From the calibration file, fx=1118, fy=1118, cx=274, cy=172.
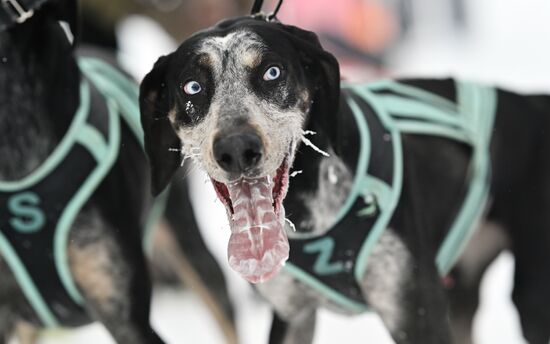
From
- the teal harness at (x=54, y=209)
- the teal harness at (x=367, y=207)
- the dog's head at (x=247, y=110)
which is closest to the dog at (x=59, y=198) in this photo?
the teal harness at (x=54, y=209)

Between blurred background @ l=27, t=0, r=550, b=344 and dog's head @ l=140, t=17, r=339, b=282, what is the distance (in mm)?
406

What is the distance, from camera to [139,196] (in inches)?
118

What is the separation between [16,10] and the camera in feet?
8.89

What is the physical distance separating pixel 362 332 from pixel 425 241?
1.28m

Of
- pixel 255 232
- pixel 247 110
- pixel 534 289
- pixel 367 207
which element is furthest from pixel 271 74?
pixel 534 289

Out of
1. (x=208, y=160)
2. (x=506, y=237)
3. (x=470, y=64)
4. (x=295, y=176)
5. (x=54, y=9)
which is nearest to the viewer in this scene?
(x=208, y=160)

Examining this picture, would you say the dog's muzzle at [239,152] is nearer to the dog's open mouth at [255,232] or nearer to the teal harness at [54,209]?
the dog's open mouth at [255,232]

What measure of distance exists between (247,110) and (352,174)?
500 mm

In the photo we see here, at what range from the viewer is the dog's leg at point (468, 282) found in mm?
3350

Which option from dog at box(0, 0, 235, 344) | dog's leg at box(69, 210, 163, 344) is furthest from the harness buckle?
dog's leg at box(69, 210, 163, 344)

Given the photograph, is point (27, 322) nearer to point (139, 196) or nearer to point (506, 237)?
point (139, 196)

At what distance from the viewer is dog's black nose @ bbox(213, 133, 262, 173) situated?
226cm

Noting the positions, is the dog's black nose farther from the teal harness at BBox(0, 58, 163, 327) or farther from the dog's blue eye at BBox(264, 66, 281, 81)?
the teal harness at BBox(0, 58, 163, 327)

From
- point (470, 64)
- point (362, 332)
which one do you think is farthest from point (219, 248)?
point (470, 64)
